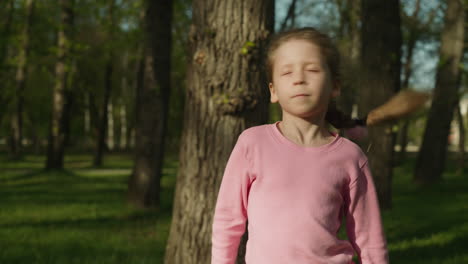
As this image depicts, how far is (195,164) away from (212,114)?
43cm

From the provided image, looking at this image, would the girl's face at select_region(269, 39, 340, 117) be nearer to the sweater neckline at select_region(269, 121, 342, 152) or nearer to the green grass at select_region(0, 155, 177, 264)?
the sweater neckline at select_region(269, 121, 342, 152)

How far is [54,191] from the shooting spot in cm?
1253

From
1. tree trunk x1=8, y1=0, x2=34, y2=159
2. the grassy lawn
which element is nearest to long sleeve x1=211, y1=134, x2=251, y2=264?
the grassy lawn

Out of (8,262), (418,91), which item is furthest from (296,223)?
(8,262)

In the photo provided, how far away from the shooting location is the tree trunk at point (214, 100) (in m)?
3.87

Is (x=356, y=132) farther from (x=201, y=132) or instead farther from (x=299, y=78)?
(x=201, y=132)

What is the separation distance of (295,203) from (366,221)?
32cm

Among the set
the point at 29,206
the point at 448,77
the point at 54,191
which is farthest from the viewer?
the point at 448,77

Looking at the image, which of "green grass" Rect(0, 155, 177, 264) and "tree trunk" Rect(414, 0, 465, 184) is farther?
"tree trunk" Rect(414, 0, 465, 184)

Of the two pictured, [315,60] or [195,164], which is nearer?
[315,60]

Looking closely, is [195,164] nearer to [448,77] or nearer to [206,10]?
[206,10]

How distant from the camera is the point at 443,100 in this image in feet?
47.8

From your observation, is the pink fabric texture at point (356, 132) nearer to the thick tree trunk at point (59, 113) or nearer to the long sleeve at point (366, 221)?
the long sleeve at point (366, 221)

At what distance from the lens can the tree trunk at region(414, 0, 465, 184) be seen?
14312 millimetres
